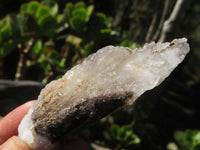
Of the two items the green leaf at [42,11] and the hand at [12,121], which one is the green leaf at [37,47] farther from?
the hand at [12,121]

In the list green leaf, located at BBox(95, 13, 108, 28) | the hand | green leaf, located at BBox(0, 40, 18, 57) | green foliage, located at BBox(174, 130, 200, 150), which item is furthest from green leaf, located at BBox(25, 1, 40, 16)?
green foliage, located at BBox(174, 130, 200, 150)

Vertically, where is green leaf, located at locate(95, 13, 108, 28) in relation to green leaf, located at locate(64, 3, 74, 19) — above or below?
below

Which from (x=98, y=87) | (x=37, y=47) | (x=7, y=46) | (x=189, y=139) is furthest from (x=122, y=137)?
(x=98, y=87)

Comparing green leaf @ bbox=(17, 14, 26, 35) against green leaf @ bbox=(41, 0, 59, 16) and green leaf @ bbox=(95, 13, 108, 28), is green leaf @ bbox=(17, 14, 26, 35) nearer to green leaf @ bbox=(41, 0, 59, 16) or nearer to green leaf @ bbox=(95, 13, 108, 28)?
green leaf @ bbox=(41, 0, 59, 16)

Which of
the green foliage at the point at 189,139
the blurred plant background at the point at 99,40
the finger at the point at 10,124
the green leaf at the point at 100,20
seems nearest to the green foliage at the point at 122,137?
the blurred plant background at the point at 99,40

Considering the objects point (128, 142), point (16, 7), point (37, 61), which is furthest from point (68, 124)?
point (16, 7)

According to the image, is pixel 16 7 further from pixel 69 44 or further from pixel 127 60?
pixel 127 60
